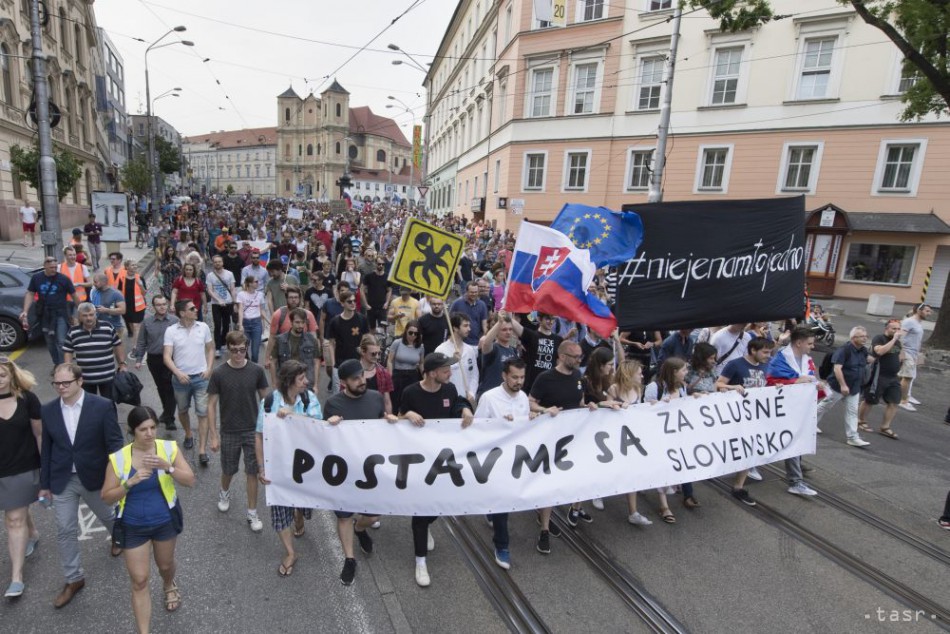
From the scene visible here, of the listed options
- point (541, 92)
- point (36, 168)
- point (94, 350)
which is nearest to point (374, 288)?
point (94, 350)

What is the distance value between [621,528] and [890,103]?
2357 cm

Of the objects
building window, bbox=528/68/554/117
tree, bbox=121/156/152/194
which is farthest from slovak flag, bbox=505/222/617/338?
tree, bbox=121/156/152/194

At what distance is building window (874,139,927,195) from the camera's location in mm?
19984

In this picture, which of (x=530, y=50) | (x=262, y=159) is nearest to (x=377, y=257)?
(x=530, y=50)

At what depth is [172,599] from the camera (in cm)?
350

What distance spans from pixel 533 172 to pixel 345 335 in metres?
23.1

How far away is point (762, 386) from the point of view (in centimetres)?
542

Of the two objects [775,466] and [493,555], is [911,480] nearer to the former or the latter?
[775,466]

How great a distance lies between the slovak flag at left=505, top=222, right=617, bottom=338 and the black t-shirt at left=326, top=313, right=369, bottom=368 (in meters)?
2.51

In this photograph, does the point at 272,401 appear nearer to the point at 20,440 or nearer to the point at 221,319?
the point at 20,440

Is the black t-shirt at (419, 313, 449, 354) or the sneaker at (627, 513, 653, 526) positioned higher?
the black t-shirt at (419, 313, 449, 354)

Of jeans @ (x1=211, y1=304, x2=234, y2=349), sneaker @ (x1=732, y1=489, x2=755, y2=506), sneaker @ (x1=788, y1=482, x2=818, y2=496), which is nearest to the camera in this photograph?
sneaker @ (x1=732, y1=489, x2=755, y2=506)

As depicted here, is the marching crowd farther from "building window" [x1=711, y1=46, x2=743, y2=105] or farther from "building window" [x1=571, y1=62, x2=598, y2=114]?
"building window" [x1=571, y1=62, x2=598, y2=114]

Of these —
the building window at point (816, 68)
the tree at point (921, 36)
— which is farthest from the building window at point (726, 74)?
the tree at point (921, 36)
